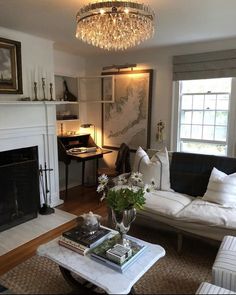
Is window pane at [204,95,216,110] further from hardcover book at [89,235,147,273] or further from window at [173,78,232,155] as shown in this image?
hardcover book at [89,235,147,273]

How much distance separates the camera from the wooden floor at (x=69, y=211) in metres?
2.44

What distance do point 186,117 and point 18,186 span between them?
2.51 m

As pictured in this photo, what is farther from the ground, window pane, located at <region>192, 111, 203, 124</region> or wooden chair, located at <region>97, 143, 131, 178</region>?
window pane, located at <region>192, 111, 203, 124</region>

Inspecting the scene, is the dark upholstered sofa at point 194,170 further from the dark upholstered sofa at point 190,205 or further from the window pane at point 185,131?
the window pane at point 185,131

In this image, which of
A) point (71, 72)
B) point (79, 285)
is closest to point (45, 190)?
point (79, 285)

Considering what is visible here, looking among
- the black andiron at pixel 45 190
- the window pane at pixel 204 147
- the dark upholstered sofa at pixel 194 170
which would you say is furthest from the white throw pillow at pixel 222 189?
the black andiron at pixel 45 190

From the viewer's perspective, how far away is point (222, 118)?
11.5 ft

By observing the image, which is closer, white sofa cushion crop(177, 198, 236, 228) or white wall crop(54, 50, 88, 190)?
white sofa cushion crop(177, 198, 236, 228)

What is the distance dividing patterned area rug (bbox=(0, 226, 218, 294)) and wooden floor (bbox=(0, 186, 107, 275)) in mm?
128

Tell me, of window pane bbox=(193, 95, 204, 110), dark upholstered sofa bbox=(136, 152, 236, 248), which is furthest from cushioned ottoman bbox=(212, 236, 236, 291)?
window pane bbox=(193, 95, 204, 110)

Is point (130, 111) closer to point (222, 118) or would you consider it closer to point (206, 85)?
point (206, 85)

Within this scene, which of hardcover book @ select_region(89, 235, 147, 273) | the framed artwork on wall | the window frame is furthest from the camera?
the window frame

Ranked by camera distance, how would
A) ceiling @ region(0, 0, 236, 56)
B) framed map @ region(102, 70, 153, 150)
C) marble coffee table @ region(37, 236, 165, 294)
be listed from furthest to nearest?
framed map @ region(102, 70, 153, 150) → ceiling @ region(0, 0, 236, 56) → marble coffee table @ region(37, 236, 165, 294)

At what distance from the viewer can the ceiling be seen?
7.08ft
